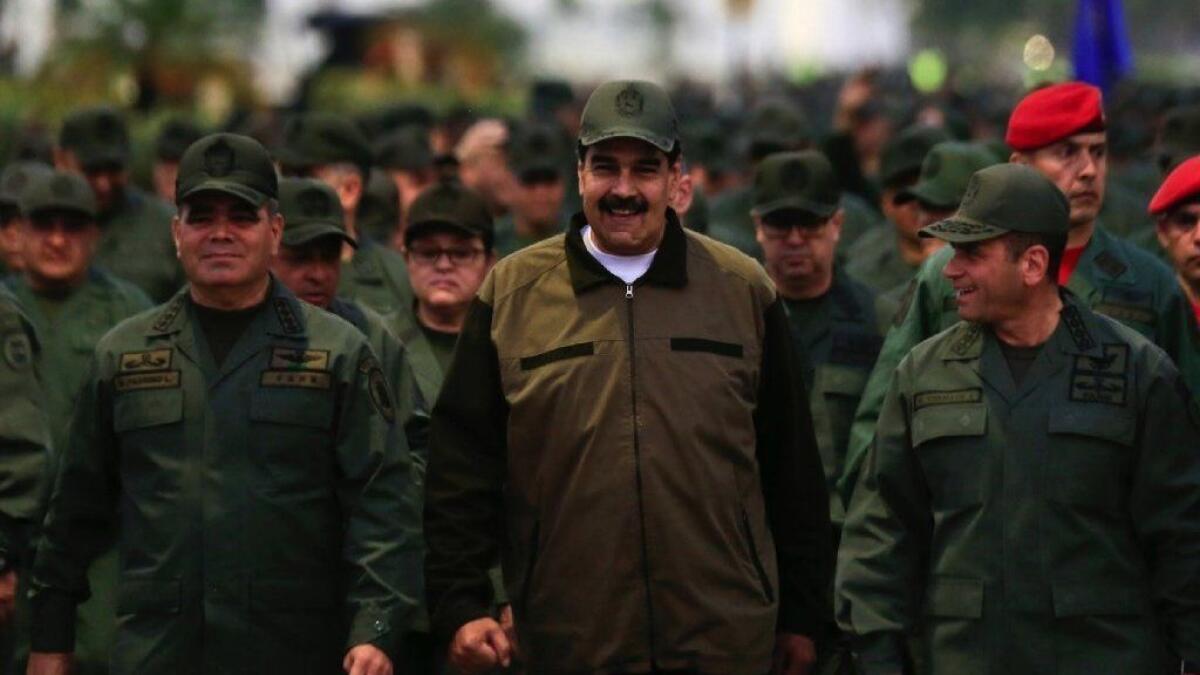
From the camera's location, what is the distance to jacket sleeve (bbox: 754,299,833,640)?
7.82 m

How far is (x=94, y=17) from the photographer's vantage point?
43.6 metres

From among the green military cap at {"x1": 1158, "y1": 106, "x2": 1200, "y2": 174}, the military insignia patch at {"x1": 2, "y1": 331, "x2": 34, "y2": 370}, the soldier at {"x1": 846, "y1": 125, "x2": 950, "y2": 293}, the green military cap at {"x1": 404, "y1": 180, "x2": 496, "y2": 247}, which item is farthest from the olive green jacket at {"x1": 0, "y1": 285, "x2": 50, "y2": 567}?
the green military cap at {"x1": 1158, "y1": 106, "x2": 1200, "y2": 174}

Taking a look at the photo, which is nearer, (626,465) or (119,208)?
(626,465)

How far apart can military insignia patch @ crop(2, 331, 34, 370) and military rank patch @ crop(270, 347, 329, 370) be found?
66.0 inches

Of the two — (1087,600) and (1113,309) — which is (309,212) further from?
(1087,600)

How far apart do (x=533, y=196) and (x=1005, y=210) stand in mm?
6855

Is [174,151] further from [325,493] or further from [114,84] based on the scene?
[114,84]

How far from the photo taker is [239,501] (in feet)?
27.0

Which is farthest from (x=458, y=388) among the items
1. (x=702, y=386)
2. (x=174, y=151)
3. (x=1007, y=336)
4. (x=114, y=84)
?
(x=114, y=84)

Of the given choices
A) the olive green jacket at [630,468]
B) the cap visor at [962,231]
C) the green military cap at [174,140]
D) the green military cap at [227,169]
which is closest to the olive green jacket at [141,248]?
the green military cap at [174,140]

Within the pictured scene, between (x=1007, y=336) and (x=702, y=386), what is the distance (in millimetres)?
1136

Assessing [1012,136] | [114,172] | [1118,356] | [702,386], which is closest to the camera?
[702,386]

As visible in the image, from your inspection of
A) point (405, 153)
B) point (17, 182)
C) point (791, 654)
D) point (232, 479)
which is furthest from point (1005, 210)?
point (405, 153)

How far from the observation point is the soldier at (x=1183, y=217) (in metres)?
9.81
